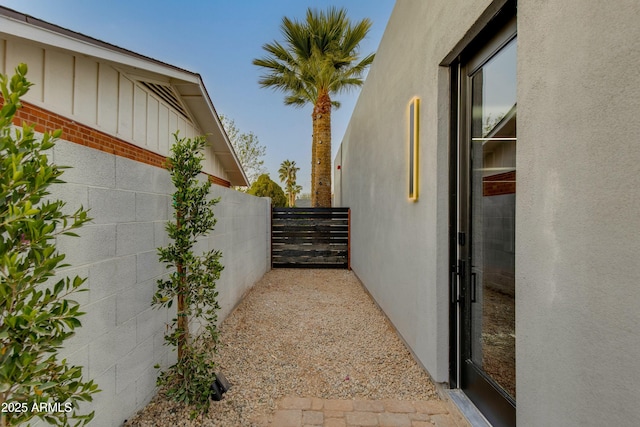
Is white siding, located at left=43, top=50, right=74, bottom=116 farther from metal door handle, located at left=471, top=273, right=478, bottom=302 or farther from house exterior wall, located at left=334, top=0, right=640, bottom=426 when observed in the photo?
metal door handle, located at left=471, top=273, right=478, bottom=302

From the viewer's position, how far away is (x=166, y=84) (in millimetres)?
5410

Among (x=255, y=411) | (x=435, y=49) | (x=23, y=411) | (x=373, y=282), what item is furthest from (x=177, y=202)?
(x=373, y=282)

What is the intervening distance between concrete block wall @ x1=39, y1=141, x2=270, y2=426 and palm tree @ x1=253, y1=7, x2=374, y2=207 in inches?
309

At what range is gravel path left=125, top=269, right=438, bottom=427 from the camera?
2.39 metres

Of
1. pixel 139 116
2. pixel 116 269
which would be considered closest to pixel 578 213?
pixel 116 269

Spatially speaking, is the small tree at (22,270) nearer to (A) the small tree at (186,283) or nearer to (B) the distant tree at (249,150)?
(A) the small tree at (186,283)

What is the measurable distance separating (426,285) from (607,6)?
2.16 meters

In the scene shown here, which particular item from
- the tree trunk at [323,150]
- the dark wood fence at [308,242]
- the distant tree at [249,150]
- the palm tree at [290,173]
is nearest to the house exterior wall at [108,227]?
the dark wood fence at [308,242]

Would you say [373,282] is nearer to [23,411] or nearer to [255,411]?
[255,411]

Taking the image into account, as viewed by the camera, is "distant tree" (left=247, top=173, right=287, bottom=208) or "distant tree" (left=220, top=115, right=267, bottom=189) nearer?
"distant tree" (left=220, top=115, right=267, bottom=189)

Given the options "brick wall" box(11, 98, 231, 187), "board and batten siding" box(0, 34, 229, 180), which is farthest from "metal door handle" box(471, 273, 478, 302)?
"board and batten siding" box(0, 34, 229, 180)

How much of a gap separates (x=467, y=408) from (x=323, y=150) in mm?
8701

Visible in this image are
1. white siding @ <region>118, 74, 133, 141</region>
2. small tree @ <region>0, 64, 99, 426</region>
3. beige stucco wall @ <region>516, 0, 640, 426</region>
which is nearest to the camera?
small tree @ <region>0, 64, 99, 426</region>

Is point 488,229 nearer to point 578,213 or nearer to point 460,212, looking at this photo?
point 460,212
